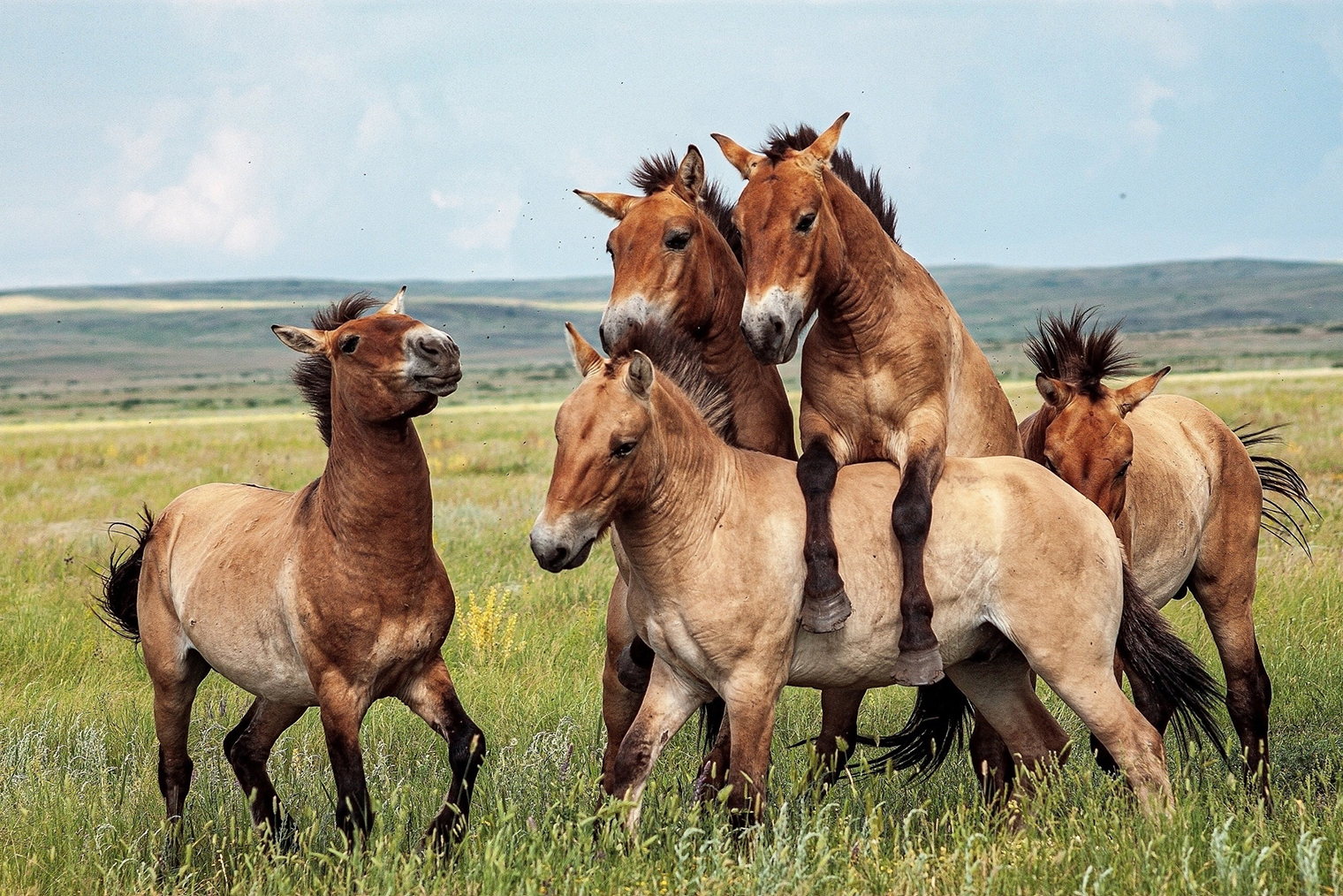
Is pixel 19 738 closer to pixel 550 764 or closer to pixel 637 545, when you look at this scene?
pixel 550 764

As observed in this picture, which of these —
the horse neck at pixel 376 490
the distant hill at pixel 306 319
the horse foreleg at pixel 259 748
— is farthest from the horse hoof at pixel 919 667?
the distant hill at pixel 306 319

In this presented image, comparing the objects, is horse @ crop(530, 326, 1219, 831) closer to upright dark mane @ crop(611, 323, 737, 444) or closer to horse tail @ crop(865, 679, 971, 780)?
upright dark mane @ crop(611, 323, 737, 444)

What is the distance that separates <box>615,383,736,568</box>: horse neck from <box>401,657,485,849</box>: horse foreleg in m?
1.08

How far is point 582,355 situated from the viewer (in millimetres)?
5070

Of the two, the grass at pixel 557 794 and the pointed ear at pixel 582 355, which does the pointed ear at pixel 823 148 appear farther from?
the grass at pixel 557 794

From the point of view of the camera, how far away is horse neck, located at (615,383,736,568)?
5.04m

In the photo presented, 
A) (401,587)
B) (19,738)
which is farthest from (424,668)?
(19,738)

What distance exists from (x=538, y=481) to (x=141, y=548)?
13418mm

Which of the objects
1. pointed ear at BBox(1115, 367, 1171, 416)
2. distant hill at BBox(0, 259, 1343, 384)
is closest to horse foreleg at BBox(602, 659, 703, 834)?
pointed ear at BBox(1115, 367, 1171, 416)

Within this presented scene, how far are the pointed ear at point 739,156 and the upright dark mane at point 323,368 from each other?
174 centimetres

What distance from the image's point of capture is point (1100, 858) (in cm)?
457

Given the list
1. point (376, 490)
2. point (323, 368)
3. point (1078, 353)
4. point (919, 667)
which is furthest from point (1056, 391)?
point (323, 368)

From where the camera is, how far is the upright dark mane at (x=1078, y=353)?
6.70m

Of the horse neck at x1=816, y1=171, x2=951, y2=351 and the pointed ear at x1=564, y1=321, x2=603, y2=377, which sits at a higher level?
the horse neck at x1=816, y1=171, x2=951, y2=351
